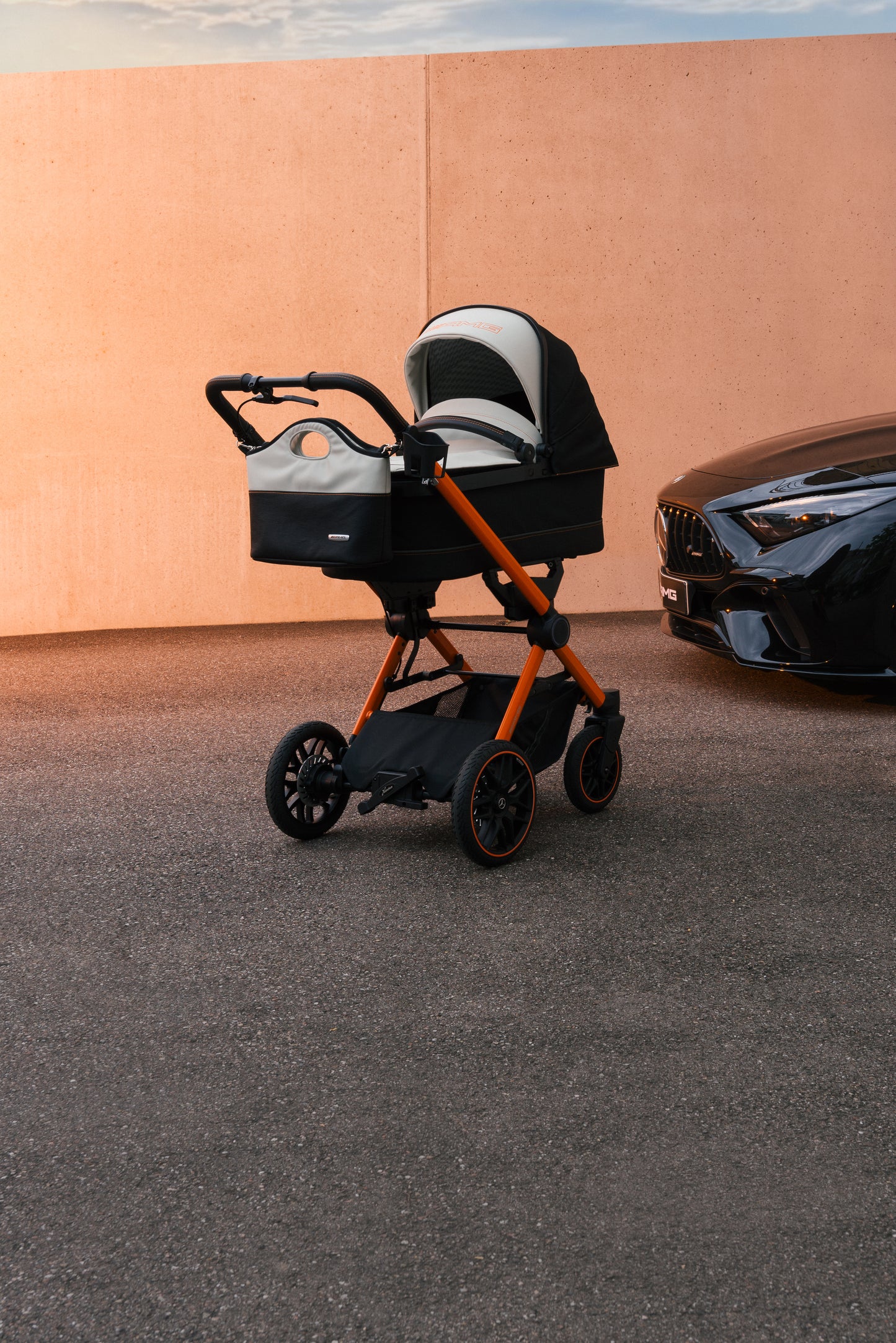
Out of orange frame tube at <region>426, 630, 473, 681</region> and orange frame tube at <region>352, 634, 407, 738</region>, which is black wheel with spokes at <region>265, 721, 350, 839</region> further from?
orange frame tube at <region>426, 630, 473, 681</region>

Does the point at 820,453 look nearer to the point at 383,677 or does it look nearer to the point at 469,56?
the point at 383,677

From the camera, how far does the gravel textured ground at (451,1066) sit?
1699mm

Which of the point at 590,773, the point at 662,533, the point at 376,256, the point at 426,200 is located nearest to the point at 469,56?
the point at 426,200

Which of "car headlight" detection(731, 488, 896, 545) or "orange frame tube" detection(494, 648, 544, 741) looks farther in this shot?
"car headlight" detection(731, 488, 896, 545)

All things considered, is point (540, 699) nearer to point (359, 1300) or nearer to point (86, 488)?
point (359, 1300)

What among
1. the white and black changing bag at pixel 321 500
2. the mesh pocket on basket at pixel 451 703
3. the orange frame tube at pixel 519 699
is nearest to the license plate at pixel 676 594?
the mesh pocket on basket at pixel 451 703

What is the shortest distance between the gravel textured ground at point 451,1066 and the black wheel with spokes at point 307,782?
0.28 ft

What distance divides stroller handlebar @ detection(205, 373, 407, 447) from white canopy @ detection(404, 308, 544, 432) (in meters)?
0.48

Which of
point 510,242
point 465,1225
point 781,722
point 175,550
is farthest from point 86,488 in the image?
point 465,1225

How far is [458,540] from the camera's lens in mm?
3275

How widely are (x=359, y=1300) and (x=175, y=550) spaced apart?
613cm

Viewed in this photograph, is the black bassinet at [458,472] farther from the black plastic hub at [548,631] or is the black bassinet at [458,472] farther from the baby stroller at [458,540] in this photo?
the black plastic hub at [548,631]

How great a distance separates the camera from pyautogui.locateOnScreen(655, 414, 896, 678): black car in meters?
4.69

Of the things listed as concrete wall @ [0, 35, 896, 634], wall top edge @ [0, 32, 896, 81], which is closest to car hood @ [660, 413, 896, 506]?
concrete wall @ [0, 35, 896, 634]
